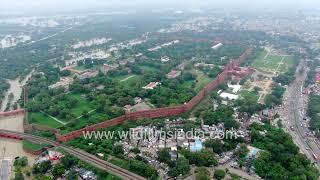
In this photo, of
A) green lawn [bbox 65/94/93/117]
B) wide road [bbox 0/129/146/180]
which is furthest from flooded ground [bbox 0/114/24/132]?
green lawn [bbox 65/94/93/117]

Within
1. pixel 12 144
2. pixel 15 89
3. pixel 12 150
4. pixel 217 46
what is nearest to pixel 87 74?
pixel 15 89

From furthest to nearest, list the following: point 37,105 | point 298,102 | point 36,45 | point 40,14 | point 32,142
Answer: point 40,14 → point 36,45 → point 298,102 → point 37,105 → point 32,142

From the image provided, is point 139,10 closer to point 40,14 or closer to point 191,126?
point 40,14

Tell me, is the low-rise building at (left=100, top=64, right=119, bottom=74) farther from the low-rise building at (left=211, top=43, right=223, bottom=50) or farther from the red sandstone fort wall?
the low-rise building at (left=211, top=43, right=223, bottom=50)

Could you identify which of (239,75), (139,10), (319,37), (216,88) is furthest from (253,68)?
(139,10)

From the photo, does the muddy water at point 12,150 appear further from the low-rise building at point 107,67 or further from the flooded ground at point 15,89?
the low-rise building at point 107,67

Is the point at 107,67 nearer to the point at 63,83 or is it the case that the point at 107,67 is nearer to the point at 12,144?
the point at 63,83
